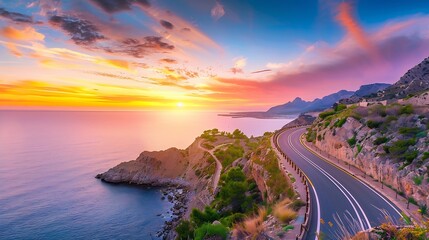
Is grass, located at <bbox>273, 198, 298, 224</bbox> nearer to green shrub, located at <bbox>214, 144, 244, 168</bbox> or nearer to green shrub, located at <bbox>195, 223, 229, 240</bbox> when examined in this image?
green shrub, located at <bbox>195, 223, 229, 240</bbox>

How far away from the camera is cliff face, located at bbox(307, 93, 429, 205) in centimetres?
2344

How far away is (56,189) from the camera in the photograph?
79.5 m

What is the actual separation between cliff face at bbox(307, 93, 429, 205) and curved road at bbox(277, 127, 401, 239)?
277 cm

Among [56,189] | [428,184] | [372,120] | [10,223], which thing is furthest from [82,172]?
[428,184]

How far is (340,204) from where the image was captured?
842 inches

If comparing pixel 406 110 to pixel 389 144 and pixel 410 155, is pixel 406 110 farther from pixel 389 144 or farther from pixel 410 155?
pixel 410 155

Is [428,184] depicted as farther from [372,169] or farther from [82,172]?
[82,172]

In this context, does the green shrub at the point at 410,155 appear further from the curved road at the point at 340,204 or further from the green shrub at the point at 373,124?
the green shrub at the point at 373,124

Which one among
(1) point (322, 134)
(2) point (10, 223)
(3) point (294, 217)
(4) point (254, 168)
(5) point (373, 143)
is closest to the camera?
(3) point (294, 217)

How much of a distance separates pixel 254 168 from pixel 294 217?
77.7ft

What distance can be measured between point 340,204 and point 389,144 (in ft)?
47.9

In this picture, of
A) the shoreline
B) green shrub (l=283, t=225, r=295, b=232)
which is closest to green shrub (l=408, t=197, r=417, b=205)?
green shrub (l=283, t=225, r=295, b=232)

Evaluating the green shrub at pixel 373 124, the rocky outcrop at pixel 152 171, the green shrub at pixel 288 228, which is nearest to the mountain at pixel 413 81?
the green shrub at pixel 373 124

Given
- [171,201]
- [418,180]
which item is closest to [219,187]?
[171,201]
